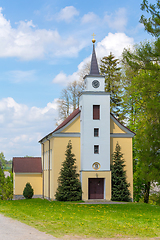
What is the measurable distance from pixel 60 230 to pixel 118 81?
98.0 ft

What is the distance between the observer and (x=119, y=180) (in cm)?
2947

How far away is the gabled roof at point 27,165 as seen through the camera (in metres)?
38.2

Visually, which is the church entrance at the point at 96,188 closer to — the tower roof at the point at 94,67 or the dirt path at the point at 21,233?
the tower roof at the point at 94,67

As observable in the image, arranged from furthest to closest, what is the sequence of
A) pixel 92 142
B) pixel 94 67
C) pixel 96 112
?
pixel 94 67 < pixel 96 112 < pixel 92 142

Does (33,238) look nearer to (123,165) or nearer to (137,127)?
(123,165)

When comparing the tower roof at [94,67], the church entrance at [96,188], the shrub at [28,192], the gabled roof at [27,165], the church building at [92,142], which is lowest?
the shrub at [28,192]

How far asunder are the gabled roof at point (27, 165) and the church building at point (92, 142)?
8.20 m

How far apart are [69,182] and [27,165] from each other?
1177cm

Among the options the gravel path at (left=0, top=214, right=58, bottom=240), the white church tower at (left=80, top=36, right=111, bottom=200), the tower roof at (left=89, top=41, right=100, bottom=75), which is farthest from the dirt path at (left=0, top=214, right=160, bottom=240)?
the tower roof at (left=89, top=41, right=100, bottom=75)

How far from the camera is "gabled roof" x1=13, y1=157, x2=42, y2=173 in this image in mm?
38250

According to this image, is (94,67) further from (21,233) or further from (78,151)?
(21,233)

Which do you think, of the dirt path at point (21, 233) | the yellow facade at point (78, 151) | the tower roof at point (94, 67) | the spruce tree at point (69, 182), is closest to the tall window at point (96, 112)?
the yellow facade at point (78, 151)

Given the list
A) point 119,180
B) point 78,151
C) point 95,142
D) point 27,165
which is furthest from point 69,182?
point 27,165

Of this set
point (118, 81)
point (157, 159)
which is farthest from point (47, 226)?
point (118, 81)
